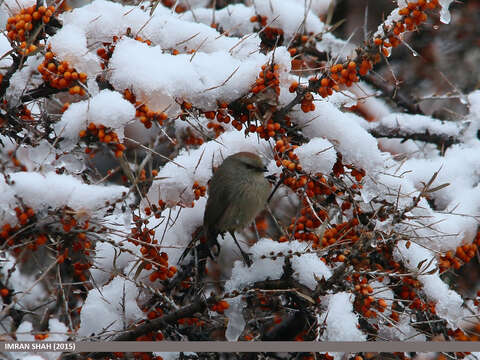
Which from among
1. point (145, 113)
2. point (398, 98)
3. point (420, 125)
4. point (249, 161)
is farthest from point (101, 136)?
point (398, 98)

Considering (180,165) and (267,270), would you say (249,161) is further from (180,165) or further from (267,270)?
(267,270)

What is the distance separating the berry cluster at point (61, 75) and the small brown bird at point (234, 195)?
988 millimetres

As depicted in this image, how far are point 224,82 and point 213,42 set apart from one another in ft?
1.86

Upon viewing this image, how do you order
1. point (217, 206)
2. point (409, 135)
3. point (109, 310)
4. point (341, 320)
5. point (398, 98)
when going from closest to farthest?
point (341, 320) < point (109, 310) < point (217, 206) < point (409, 135) < point (398, 98)

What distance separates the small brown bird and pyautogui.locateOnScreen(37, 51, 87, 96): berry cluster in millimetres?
988

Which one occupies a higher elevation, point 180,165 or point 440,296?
point 180,165

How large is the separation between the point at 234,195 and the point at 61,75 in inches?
48.4

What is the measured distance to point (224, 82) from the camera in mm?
2721

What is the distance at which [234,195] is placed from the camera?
10.2 ft

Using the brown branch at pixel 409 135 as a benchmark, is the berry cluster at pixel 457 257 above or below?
below

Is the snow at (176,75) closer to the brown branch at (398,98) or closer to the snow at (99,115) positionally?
the snow at (99,115)

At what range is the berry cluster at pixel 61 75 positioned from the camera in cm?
243

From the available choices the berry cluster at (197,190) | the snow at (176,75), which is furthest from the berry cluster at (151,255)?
the snow at (176,75)

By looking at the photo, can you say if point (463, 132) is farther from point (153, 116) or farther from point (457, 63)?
point (153, 116)
